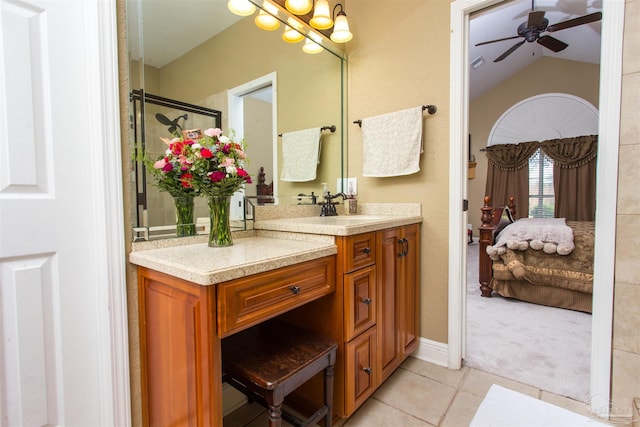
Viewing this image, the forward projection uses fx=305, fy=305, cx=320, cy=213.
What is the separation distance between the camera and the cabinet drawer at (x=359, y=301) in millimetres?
1333

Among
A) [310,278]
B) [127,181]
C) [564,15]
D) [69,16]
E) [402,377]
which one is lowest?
[402,377]

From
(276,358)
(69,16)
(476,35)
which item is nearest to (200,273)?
(276,358)

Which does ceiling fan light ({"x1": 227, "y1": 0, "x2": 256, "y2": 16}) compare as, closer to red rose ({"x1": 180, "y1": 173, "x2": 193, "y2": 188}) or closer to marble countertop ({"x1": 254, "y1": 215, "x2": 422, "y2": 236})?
red rose ({"x1": 180, "y1": 173, "x2": 193, "y2": 188})

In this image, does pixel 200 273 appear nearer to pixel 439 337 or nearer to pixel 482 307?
pixel 439 337

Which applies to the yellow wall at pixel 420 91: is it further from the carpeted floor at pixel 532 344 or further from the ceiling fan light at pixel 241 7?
the ceiling fan light at pixel 241 7

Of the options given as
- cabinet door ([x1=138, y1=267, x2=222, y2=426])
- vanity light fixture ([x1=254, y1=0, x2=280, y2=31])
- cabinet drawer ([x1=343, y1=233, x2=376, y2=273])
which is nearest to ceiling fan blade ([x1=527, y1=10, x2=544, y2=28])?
vanity light fixture ([x1=254, y1=0, x2=280, y2=31])

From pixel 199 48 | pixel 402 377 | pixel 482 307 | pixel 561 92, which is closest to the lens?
pixel 199 48

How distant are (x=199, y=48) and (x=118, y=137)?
Answer: 642mm

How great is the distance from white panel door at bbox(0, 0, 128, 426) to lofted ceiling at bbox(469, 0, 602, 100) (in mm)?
3462

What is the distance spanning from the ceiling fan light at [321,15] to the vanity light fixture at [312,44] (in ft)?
0.27

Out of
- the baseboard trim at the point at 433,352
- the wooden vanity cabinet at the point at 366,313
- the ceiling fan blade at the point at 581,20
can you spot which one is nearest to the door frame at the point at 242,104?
the wooden vanity cabinet at the point at 366,313

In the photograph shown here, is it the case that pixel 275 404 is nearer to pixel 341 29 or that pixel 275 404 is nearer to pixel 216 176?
pixel 216 176

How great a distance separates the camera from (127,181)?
1145 mm

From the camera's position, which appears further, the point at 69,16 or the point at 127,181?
the point at 127,181
